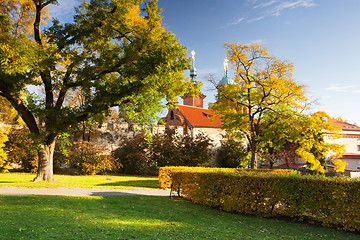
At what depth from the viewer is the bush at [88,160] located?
2478 cm

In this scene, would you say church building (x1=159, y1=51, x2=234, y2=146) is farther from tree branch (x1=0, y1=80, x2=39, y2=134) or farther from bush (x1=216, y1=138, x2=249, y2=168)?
tree branch (x1=0, y1=80, x2=39, y2=134)

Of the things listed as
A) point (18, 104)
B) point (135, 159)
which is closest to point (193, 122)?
point (135, 159)

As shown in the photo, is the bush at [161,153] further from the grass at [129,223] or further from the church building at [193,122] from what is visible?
the grass at [129,223]

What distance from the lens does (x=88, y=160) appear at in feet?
82.1

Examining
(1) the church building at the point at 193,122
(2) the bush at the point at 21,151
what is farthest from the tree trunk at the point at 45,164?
(1) the church building at the point at 193,122

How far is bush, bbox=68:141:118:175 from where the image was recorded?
24.8m

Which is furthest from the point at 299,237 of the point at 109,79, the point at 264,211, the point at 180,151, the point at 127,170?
the point at 127,170

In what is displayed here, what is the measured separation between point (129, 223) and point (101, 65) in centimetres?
1081

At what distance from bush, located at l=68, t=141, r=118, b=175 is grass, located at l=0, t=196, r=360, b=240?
1457 centimetres

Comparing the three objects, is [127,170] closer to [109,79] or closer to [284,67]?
[109,79]

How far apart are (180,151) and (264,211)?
726 inches

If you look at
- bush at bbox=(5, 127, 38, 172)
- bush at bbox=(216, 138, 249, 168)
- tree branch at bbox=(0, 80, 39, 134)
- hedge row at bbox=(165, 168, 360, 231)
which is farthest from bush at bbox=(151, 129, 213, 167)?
hedge row at bbox=(165, 168, 360, 231)

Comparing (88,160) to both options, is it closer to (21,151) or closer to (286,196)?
(21,151)

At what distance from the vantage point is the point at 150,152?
28.2 m
